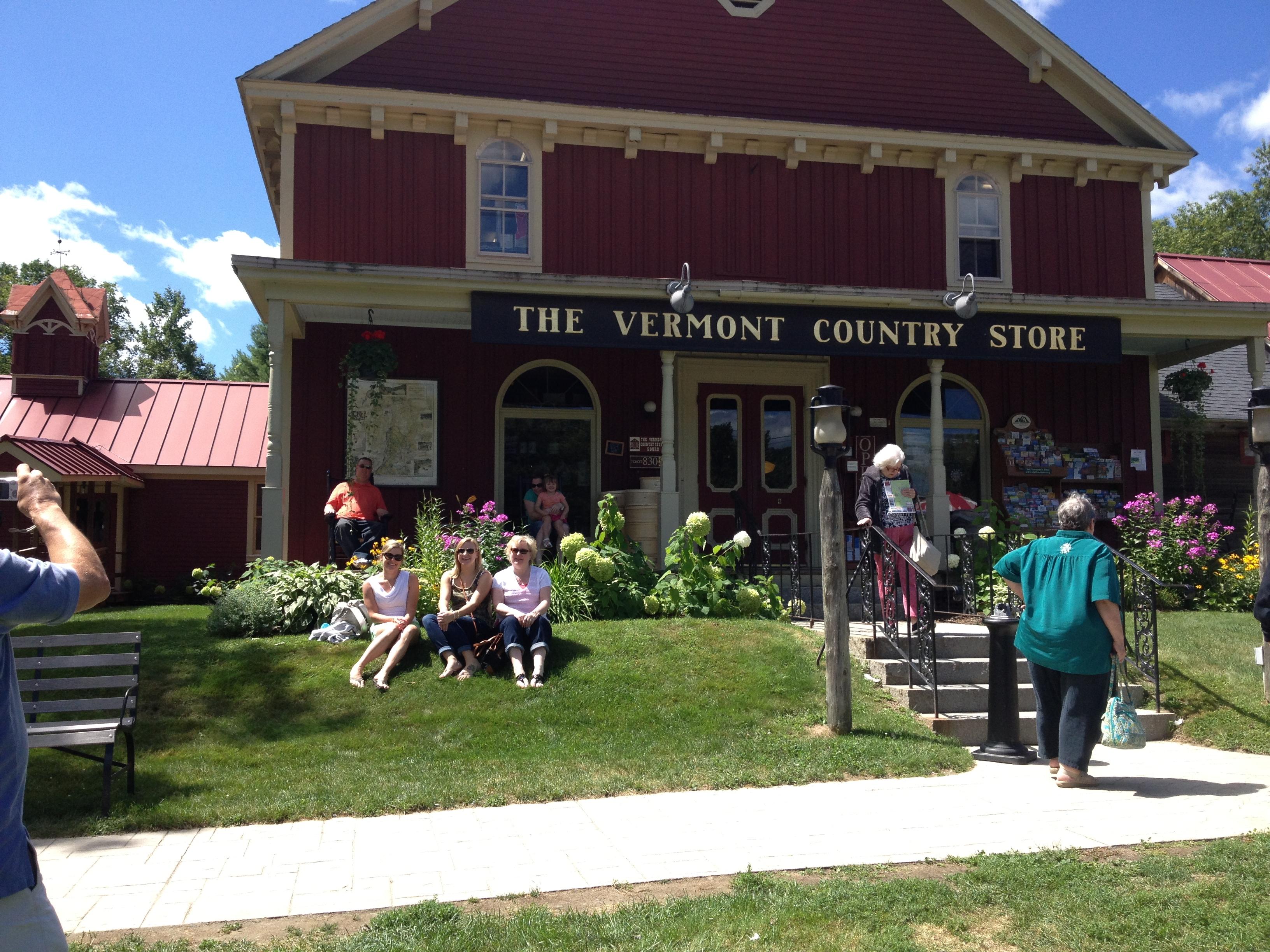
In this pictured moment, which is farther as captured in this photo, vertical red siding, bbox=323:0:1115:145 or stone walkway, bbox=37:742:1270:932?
vertical red siding, bbox=323:0:1115:145

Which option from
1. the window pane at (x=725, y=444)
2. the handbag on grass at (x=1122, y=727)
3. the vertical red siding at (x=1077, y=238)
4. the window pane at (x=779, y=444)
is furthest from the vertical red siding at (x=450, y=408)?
the handbag on grass at (x=1122, y=727)

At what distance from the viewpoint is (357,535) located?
443 inches

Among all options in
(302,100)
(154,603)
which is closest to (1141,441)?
(302,100)

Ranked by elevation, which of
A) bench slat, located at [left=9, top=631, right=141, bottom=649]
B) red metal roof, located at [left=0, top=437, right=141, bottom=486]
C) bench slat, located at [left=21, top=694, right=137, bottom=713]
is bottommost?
bench slat, located at [left=21, top=694, right=137, bottom=713]

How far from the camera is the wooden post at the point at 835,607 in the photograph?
7.38m

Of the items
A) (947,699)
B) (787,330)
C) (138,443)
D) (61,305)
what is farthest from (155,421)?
(947,699)

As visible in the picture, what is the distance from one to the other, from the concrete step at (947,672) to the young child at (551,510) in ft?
15.5

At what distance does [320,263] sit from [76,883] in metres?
7.59

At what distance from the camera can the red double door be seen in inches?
549

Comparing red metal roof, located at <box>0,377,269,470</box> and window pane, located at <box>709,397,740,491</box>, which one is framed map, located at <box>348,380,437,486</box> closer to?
window pane, located at <box>709,397,740,491</box>

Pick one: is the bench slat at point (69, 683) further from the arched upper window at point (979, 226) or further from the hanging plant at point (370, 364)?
the arched upper window at point (979, 226)

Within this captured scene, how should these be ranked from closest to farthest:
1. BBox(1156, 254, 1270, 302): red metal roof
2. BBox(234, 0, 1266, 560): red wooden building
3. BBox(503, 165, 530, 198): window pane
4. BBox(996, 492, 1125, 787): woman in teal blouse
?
BBox(996, 492, 1125, 787): woman in teal blouse → BBox(234, 0, 1266, 560): red wooden building → BBox(503, 165, 530, 198): window pane → BBox(1156, 254, 1270, 302): red metal roof

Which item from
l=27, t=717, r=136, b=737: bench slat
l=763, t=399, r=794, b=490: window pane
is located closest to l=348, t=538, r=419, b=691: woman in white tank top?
l=27, t=717, r=136, b=737: bench slat

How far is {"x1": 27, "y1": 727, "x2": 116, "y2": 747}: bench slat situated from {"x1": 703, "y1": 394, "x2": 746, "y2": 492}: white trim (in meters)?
9.11
